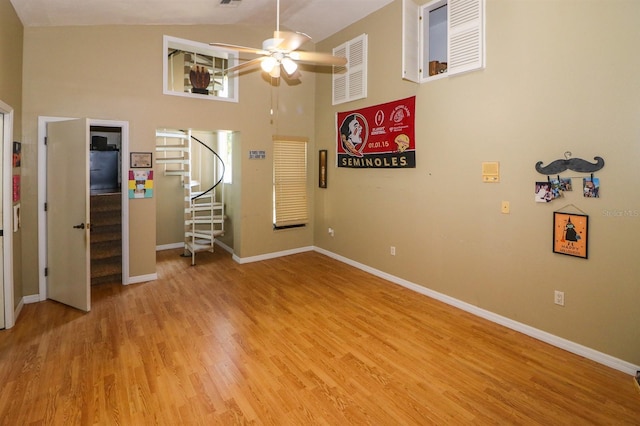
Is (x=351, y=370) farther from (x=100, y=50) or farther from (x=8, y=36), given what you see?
(x=100, y=50)

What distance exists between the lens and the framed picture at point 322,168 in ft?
20.2

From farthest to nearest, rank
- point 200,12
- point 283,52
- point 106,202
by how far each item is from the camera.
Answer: point 106,202
point 200,12
point 283,52

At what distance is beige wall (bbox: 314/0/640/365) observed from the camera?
2.73 m

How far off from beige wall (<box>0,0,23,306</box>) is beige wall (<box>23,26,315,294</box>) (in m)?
0.15

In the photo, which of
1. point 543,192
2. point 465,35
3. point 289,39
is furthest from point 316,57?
point 543,192

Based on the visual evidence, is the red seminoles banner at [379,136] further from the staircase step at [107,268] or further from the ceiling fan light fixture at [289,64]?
the staircase step at [107,268]

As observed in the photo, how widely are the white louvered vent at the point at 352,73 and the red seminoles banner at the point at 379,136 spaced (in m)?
0.27

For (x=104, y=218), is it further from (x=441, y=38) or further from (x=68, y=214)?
(x=441, y=38)

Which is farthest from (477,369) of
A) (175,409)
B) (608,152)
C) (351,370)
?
Answer: (175,409)

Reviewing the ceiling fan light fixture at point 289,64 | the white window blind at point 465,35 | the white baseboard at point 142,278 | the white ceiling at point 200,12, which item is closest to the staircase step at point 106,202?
the white baseboard at point 142,278

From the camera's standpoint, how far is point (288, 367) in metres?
2.80

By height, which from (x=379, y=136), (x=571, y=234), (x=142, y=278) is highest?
(x=379, y=136)

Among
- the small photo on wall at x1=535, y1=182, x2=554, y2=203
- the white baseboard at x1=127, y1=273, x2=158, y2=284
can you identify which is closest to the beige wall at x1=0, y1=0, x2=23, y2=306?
the white baseboard at x1=127, y1=273, x2=158, y2=284

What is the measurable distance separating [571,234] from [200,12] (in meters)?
5.00
